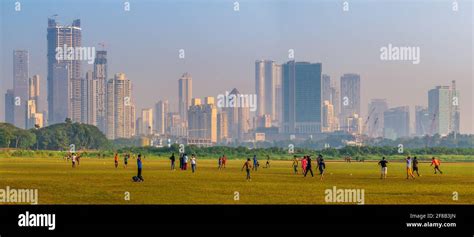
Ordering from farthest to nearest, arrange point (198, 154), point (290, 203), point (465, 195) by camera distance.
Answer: point (198, 154)
point (465, 195)
point (290, 203)

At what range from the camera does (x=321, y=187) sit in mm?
46250

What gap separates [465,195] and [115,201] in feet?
59.5

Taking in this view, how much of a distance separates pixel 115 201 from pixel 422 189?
18.6 meters

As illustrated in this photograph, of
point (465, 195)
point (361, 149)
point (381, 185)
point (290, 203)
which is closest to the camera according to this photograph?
point (290, 203)

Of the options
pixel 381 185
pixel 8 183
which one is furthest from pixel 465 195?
pixel 8 183

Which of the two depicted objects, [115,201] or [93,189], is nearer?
[115,201]

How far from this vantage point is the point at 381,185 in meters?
48.4
